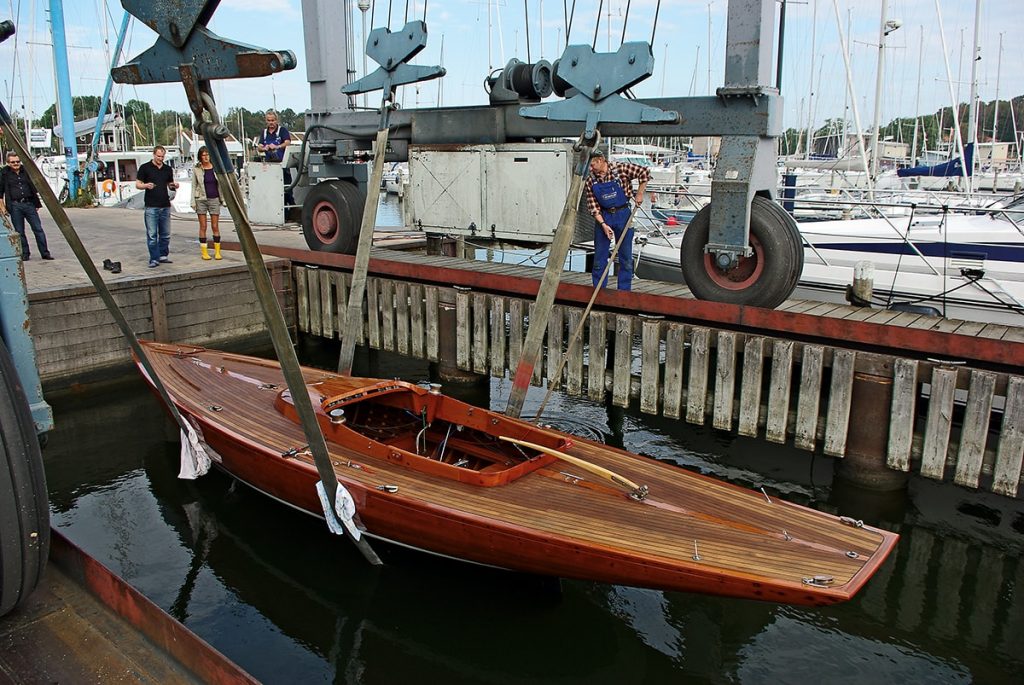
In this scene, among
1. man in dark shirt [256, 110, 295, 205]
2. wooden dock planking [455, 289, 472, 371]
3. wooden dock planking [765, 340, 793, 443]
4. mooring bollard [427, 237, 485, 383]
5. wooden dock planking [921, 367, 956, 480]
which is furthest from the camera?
man in dark shirt [256, 110, 295, 205]

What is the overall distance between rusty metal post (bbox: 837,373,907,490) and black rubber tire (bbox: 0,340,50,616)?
6.72 m

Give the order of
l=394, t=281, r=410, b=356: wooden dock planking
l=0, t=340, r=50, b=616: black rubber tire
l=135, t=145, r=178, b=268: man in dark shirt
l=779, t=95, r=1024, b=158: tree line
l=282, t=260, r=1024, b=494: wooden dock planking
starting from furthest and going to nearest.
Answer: l=779, t=95, r=1024, b=158: tree line → l=135, t=145, r=178, b=268: man in dark shirt → l=394, t=281, r=410, b=356: wooden dock planking → l=282, t=260, r=1024, b=494: wooden dock planking → l=0, t=340, r=50, b=616: black rubber tire

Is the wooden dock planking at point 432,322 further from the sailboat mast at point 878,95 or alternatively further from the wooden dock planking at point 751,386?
the sailboat mast at point 878,95

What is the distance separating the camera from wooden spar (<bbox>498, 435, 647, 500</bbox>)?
5.89m

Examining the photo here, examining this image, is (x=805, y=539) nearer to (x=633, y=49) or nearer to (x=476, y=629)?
(x=476, y=629)

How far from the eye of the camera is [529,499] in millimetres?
5867

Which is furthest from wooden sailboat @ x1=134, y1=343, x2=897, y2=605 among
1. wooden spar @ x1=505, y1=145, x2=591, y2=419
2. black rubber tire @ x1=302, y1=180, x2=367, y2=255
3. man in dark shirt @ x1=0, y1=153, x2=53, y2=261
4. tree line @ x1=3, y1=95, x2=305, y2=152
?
tree line @ x1=3, y1=95, x2=305, y2=152

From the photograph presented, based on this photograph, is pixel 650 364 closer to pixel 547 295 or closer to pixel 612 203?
pixel 547 295

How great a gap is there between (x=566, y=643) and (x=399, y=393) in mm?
2813

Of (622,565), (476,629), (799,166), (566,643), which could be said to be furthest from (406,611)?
(799,166)

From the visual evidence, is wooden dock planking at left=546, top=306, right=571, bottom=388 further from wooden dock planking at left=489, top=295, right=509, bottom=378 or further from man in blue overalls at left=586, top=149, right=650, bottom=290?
wooden dock planking at left=489, top=295, right=509, bottom=378

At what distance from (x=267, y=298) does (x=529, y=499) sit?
103 inches

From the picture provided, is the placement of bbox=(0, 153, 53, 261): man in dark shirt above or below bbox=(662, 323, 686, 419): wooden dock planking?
above

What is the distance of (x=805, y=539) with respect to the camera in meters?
5.29
